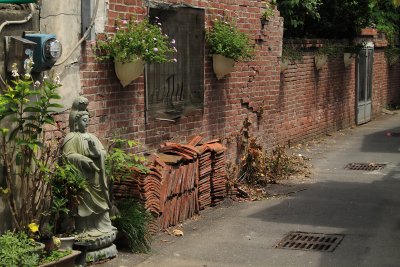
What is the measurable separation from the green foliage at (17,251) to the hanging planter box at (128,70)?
7.69 feet

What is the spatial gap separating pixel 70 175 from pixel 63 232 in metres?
0.61

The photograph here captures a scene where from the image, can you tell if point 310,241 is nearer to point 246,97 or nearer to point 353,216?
point 353,216

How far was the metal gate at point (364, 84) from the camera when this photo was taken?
1923 cm

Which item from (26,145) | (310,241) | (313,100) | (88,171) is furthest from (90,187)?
(313,100)

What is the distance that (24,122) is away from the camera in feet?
19.9

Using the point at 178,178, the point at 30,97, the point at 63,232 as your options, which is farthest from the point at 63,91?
the point at 178,178

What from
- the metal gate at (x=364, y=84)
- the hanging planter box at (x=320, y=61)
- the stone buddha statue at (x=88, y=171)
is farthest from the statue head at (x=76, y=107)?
the metal gate at (x=364, y=84)

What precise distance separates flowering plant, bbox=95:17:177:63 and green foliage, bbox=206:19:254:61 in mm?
2134

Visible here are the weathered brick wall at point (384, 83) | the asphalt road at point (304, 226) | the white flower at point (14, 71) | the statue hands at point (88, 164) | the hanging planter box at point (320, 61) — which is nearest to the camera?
the white flower at point (14, 71)

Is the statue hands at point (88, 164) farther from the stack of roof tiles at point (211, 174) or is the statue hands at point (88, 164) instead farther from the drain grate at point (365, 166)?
the drain grate at point (365, 166)

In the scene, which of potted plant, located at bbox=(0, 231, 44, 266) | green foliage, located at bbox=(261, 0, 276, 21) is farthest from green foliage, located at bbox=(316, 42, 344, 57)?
potted plant, located at bbox=(0, 231, 44, 266)

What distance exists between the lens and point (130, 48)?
24.5 ft

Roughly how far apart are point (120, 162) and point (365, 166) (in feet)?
22.6

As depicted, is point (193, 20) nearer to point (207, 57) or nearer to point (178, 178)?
point (207, 57)
